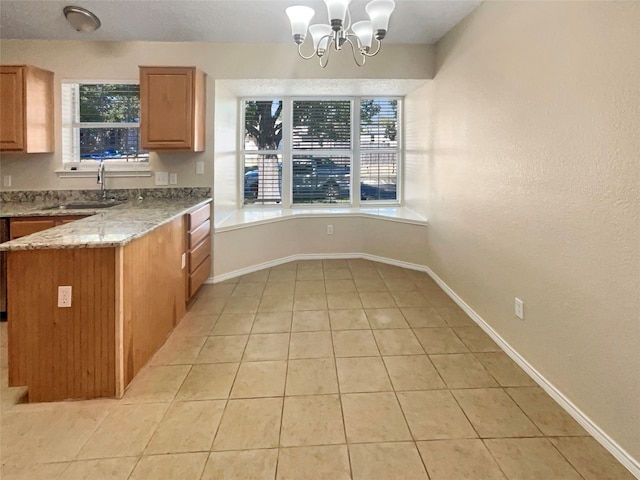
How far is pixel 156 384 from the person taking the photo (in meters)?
2.05

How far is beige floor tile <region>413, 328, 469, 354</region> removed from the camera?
2.43 m

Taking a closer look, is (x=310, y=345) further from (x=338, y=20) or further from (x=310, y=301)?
(x=338, y=20)

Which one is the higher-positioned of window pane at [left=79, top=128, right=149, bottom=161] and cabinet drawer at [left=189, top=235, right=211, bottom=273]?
window pane at [left=79, top=128, right=149, bottom=161]

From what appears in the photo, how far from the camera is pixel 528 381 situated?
2064mm

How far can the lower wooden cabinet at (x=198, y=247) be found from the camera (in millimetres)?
3082

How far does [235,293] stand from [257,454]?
6.90 feet

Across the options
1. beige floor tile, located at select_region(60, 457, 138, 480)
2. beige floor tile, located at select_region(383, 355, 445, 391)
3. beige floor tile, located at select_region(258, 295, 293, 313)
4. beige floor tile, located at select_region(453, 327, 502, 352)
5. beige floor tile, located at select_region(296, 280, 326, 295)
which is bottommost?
beige floor tile, located at select_region(60, 457, 138, 480)

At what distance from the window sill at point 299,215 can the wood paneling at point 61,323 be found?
197cm

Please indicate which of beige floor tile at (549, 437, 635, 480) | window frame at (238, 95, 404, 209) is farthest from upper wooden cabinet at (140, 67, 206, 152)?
beige floor tile at (549, 437, 635, 480)

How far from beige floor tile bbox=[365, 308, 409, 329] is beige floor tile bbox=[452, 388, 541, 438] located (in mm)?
877

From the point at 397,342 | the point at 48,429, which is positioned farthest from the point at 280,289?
the point at 48,429

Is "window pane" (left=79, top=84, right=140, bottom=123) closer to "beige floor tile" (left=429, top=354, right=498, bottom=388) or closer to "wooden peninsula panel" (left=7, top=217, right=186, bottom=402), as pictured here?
"wooden peninsula panel" (left=7, top=217, right=186, bottom=402)

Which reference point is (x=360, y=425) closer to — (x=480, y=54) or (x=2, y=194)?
(x=480, y=54)

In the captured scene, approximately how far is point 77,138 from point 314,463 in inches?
150
